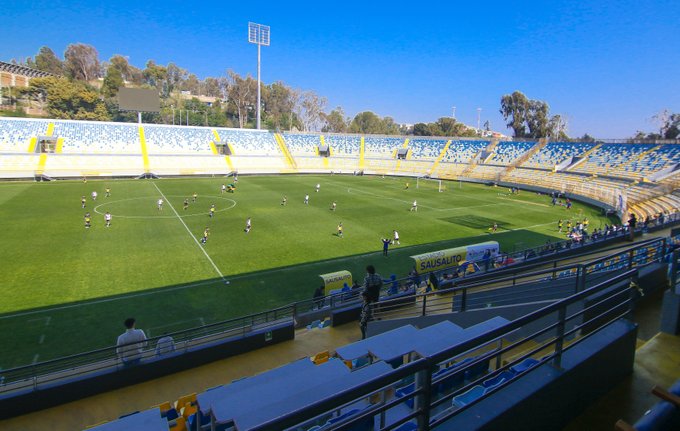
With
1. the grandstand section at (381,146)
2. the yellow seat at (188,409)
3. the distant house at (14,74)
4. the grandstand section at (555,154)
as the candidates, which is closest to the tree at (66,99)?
the distant house at (14,74)

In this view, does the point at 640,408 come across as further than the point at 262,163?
No

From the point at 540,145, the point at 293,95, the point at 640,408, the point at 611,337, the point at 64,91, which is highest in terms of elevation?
the point at 293,95

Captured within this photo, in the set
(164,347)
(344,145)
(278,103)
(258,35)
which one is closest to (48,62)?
(278,103)

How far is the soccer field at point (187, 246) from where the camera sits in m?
16.2

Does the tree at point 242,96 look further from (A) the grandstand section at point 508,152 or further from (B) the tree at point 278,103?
(A) the grandstand section at point 508,152

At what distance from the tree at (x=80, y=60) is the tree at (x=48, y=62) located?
11.5 metres

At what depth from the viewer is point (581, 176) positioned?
57.0m

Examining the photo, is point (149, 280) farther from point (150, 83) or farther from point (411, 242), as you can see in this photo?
point (150, 83)

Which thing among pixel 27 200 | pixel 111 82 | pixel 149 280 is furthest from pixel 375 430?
pixel 111 82

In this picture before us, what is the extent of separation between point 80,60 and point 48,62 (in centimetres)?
2298

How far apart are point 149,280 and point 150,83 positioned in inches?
4728

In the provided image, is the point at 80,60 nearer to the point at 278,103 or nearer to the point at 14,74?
the point at 14,74

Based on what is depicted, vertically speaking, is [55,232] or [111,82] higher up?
[111,82]

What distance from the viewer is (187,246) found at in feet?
84.0
